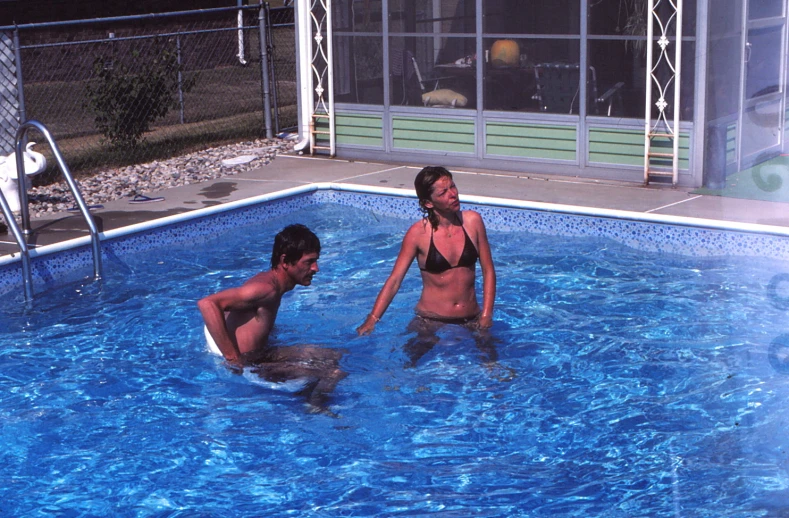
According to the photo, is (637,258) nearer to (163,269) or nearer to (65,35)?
(163,269)

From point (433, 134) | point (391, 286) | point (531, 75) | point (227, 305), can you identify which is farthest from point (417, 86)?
point (227, 305)

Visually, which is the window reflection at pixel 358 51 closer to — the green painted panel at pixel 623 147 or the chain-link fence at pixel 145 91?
the chain-link fence at pixel 145 91

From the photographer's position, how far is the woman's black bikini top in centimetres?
575

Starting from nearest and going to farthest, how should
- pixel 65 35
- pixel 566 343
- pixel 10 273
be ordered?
pixel 566 343, pixel 10 273, pixel 65 35

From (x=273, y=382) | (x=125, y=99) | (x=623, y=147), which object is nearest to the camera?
(x=273, y=382)

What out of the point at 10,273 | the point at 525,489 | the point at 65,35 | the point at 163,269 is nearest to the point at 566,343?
the point at 525,489

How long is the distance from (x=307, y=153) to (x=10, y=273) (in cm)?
548

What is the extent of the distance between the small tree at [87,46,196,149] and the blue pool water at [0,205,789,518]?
523cm

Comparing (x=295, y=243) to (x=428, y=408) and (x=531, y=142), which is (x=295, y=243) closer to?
(x=428, y=408)

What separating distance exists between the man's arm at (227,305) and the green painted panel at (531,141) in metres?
6.08

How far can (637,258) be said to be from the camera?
8.34 m

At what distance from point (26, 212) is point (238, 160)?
398cm

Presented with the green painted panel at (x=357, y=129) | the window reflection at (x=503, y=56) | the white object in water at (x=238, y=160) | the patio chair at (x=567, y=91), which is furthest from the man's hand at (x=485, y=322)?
the white object in water at (x=238, y=160)

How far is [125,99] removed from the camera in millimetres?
12516
